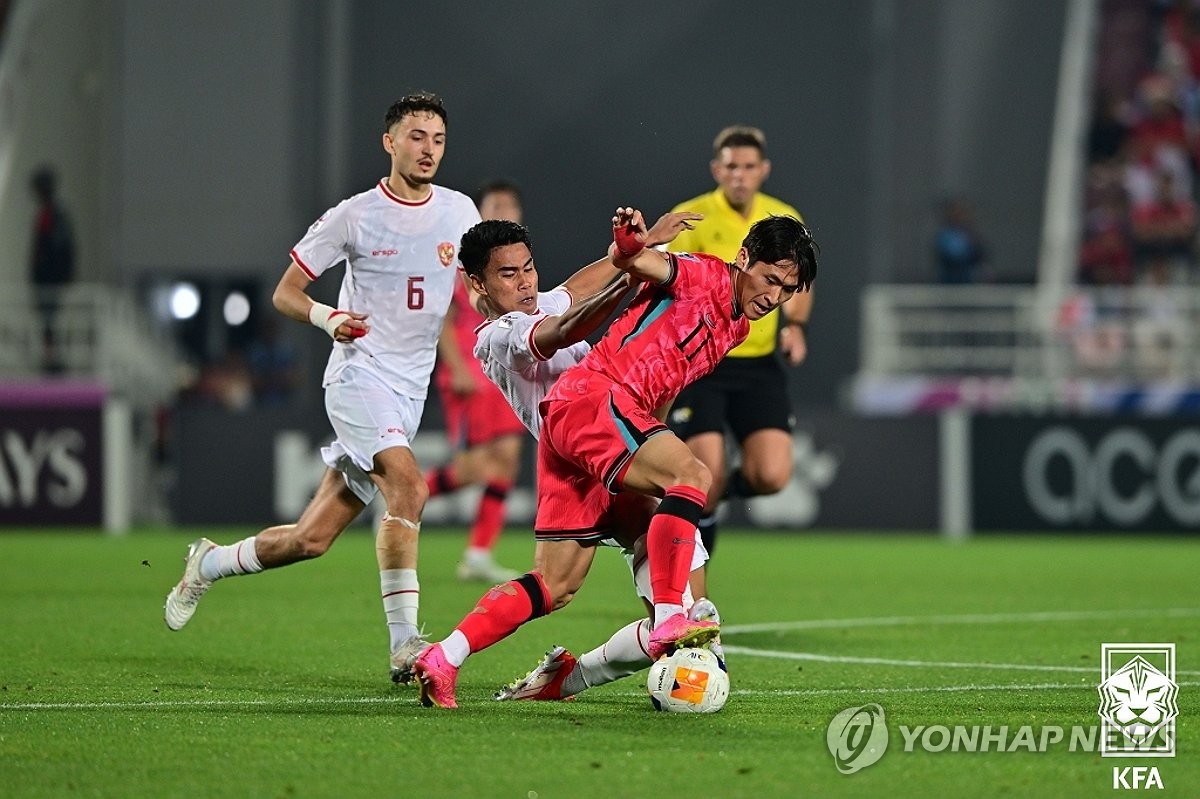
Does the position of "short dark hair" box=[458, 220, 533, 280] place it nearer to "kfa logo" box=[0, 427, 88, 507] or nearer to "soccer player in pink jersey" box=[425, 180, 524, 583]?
"soccer player in pink jersey" box=[425, 180, 524, 583]

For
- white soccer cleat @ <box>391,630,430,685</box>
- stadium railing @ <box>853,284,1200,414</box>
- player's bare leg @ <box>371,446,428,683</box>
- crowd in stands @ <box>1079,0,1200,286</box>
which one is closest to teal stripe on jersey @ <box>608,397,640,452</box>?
white soccer cleat @ <box>391,630,430,685</box>

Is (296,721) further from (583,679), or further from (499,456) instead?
(499,456)

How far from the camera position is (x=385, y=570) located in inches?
281

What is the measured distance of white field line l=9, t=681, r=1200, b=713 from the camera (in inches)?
244

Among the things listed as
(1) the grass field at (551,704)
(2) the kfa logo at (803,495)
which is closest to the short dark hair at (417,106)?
(1) the grass field at (551,704)

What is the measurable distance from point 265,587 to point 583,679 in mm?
5723

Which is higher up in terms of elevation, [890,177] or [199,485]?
[890,177]

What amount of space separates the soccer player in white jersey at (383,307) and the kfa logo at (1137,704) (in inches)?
101

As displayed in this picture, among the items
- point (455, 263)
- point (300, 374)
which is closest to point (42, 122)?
point (300, 374)

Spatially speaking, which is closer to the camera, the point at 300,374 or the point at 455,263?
the point at 455,263

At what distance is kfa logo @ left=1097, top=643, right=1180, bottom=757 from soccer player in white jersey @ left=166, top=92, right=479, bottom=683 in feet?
8.38

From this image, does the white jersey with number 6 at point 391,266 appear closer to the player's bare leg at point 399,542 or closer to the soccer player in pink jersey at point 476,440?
the player's bare leg at point 399,542

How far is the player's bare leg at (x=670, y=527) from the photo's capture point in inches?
231

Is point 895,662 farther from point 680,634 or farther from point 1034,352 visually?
point 1034,352
